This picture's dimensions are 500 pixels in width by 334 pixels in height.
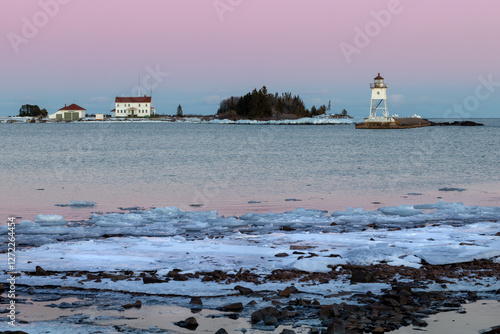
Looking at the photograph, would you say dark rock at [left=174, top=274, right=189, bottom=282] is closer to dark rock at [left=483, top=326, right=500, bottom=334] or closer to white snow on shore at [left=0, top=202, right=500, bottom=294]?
white snow on shore at [left=0, top=202, right=500, bottom=294]

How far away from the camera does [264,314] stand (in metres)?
8.98

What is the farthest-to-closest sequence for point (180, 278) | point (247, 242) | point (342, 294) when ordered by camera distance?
point (247, 242) < point (180, 278) < point (342, 294)

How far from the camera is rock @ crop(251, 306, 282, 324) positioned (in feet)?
29.3

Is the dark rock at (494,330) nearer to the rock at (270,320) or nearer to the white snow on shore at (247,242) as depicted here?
the rock at (270,320)

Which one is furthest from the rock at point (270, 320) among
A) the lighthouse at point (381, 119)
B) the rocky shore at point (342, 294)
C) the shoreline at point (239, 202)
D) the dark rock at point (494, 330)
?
the lighthouse at point (381, 119)

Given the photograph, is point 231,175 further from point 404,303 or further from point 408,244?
point 404,303

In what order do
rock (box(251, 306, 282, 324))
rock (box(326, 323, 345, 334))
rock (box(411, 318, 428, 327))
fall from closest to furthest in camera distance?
rock (box(326, 323, 345, 334))
rock (box(411, 318, 428, 327))
rock (box(251, 306, 282, 324))

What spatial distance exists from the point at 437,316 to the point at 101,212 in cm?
1604

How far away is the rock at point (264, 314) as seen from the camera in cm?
893

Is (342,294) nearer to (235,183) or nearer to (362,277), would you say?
(362,277)

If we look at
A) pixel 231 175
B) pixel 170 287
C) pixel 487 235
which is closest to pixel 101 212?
pixel 170 287

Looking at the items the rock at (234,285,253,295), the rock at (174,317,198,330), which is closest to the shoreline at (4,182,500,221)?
the rock at (234,285,253,295)

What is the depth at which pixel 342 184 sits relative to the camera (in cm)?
3438

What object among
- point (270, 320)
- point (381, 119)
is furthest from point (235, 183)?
point (381, 119)
